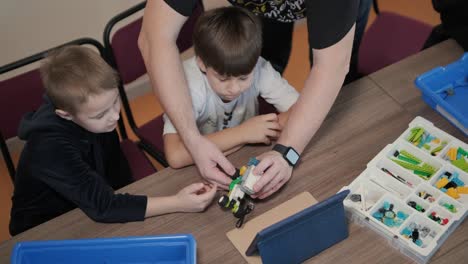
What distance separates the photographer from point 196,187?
1.27 meters

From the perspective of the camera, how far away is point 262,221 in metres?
1.25

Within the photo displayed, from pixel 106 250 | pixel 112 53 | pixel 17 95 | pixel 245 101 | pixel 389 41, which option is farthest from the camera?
pixel 389 41

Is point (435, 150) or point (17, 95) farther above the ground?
point (17, 95)

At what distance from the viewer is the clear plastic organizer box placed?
1185 mm

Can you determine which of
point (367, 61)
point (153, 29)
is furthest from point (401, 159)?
point (367, 61)

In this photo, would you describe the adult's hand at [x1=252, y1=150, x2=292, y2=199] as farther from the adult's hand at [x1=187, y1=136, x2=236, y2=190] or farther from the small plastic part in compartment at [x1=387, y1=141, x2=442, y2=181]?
the small plastic part in compartment at [x1=387, y1=141, x2=442, y2=181]

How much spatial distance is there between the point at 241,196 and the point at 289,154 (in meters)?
0.17

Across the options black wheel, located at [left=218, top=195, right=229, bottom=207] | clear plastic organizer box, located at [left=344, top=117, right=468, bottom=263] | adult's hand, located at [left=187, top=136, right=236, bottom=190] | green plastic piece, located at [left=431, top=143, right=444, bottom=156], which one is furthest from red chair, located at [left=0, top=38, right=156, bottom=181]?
green plastic piece, located at [left=431, top=143, right=444, bottom=156]

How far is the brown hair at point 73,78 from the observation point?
1.27 meters

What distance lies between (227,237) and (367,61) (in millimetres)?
1158

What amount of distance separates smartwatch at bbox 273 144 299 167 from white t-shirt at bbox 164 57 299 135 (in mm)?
277

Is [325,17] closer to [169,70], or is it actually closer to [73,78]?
[169,70]

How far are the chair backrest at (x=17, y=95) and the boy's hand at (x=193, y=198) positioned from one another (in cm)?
71

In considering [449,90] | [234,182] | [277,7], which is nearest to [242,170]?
[234,182]
